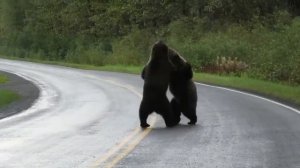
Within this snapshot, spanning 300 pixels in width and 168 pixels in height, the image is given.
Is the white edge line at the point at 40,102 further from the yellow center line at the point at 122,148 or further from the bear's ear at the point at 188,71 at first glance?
the bear's ear at the point at 188,71

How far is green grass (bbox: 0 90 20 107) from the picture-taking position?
21069mm

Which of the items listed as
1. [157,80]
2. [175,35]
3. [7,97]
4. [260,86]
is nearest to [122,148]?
[157,80]

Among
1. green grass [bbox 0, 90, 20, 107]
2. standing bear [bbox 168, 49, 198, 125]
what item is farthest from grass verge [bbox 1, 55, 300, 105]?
green grass [bbox 0, 90, 20, 107]

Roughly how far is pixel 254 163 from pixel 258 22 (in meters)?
33.6

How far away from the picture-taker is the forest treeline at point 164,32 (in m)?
30.6

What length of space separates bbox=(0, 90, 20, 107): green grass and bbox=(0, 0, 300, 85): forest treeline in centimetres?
1104

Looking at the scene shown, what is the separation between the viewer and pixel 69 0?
200 feet

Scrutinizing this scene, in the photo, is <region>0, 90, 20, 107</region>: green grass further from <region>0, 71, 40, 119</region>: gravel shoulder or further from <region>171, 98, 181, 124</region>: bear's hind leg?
<region>171, 98, 181, 124</region>: bear's hind leg

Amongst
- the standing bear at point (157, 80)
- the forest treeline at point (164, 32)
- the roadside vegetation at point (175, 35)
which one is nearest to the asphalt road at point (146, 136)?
the standing bear at point (157, 80)

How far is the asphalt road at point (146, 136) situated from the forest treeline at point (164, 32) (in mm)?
9925

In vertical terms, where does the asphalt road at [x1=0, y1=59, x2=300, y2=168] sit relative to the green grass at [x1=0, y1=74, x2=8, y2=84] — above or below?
above

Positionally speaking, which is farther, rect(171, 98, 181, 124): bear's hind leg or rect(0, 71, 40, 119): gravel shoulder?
rect(0, 71, 40, 119): gravel shoulder

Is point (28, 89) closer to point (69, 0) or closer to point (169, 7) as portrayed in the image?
point (169, 7)

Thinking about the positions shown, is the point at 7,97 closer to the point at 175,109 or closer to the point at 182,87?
the point at 175,109
